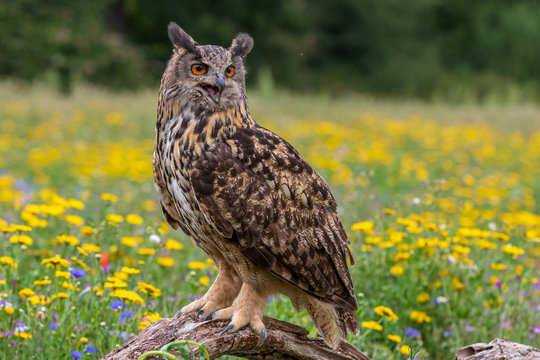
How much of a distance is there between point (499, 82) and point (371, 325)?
27.2 m

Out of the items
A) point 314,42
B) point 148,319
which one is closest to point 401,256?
point 148,319

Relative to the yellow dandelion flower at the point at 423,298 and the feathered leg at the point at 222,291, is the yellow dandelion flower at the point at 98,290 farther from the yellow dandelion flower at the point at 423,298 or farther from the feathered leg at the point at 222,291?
the yellow dandelion flower at the point at 423,298

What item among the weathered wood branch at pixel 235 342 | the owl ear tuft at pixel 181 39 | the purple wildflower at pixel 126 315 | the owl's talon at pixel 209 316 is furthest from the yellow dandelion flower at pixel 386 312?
the owl ear tuft at pixel 181 39

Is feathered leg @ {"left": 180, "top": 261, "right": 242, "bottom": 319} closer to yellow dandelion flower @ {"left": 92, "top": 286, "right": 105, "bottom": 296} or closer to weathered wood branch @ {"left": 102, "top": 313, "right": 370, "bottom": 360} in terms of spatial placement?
weathered wood branch @ {"left": 102, "top": 313, "right": 370, "bottom": 360}

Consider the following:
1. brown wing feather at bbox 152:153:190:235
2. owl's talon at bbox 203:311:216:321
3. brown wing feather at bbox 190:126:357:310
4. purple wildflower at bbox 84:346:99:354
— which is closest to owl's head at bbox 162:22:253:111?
brown wing feather at bbox 190:126:357:310

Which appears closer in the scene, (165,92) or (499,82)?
(165,92)

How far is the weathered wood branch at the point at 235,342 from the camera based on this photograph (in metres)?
2.23

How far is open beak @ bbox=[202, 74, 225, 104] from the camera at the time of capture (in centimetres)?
242

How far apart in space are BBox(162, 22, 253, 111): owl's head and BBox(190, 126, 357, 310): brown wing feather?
0.15 metres

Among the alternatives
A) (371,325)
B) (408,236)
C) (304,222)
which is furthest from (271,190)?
(408,236)

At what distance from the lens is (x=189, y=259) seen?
13.8ft

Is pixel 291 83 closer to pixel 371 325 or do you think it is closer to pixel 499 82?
pixel 499 82

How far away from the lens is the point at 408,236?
3.63 metres

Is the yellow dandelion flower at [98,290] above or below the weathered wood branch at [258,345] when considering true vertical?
above
